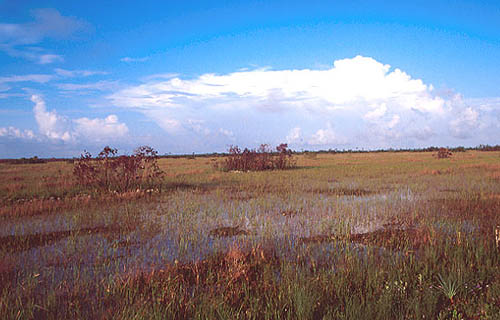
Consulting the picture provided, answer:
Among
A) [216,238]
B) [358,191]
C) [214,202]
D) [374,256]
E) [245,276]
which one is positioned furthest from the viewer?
[358,191]

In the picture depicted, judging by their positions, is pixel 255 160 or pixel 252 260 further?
pixel 255 160

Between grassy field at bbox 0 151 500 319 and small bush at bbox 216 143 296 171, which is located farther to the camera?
small bush at bbox 216 143 296 171

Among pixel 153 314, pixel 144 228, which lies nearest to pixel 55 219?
pixel 144 228

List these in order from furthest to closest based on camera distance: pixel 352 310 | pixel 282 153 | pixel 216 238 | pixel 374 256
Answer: pixel 282 153
pixel 216 238
pixel 374 256
pixel 352 310

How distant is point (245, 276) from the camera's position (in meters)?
3.89

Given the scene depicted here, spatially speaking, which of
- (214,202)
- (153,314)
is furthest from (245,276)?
(214,202)

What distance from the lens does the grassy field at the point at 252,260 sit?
3193 millimetres

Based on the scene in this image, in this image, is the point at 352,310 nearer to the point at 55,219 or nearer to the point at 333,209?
the point at 333,209

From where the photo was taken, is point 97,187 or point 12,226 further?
point 97,187

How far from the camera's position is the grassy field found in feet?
10.5

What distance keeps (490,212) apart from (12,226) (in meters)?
11.6

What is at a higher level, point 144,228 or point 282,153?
point 282,153

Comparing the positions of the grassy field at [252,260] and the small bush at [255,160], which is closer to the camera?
the grassy field at [252,260]

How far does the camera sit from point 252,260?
448cm
